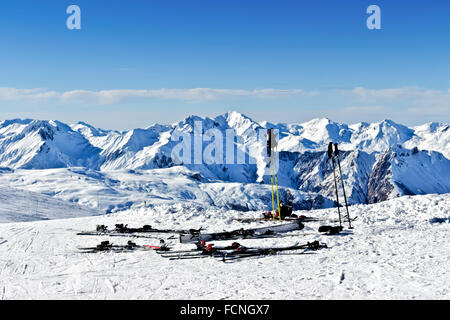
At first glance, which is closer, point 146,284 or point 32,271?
point 146,284

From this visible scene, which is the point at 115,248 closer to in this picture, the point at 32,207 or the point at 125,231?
the point at 125,231

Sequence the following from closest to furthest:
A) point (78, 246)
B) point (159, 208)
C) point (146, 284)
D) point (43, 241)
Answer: point (146, 284) → point (78, 246) → point (43, 241) → point (159, 208)

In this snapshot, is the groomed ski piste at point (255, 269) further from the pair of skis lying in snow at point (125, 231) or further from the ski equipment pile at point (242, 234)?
the pair of skis lying in snow at point (125, 231)

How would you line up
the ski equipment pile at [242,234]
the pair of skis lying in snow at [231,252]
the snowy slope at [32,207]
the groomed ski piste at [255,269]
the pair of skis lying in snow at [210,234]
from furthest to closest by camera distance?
the snowy slope at [32,207], the pair of skis lying in snow at [210,234], the ski equipment pile at [242,234], the pair of skis lying in snow at [231,252], the groomed ski piste at [255,269]

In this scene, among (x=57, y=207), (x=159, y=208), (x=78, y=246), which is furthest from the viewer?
(x=57, y=207)

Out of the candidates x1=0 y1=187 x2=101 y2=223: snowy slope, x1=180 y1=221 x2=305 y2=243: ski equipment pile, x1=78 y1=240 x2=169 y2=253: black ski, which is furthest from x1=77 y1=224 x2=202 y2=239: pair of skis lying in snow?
x1=0 y1=187 x2=101 y2=223: snowy slope

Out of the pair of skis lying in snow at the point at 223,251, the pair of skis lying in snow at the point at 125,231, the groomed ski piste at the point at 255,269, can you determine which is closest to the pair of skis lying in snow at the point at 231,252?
the pair of skis lying in snow at the point at 223,251

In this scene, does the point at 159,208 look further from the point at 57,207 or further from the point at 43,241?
the point at 57,207

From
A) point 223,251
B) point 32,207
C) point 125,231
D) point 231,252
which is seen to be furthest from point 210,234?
point 32,207
